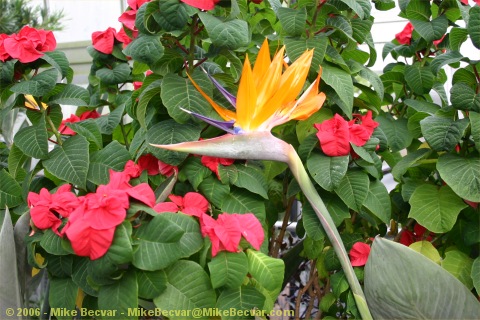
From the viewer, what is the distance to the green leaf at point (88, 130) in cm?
91

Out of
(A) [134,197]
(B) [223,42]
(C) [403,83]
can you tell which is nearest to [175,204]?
(A) [134,197]

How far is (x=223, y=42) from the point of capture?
759mm

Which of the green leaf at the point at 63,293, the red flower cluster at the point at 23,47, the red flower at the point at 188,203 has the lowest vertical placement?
the green leaf at the point at 63,293

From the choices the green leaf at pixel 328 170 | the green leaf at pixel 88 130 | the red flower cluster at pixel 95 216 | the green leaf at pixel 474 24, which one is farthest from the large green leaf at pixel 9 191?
the green leaf at pixel 474 24

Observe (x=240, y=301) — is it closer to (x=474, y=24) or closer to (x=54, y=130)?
(x=54, y=130)

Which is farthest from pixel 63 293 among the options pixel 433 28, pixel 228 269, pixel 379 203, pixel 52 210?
pixel 433 28

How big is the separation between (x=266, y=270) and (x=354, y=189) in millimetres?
206

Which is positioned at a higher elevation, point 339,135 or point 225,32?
point 225,32

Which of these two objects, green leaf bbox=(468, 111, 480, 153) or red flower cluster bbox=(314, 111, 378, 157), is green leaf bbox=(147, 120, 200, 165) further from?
green leaf bbox=(468, 111, 480, 153)

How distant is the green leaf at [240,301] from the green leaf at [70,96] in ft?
1.17

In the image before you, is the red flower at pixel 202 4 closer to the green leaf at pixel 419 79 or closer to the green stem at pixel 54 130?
the green stem at pixel 54 130

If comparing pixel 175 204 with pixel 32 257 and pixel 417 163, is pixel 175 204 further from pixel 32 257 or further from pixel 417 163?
pixel 417 163

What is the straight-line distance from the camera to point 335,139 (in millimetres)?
828

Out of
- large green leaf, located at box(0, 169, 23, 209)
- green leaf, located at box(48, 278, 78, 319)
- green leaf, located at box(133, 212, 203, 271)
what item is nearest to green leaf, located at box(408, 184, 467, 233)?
green leaf, located at box(133, 212, 203, 271)
